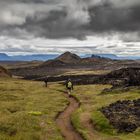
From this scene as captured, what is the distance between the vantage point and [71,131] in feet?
141

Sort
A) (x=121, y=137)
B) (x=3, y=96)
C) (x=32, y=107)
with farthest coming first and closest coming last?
(x=3, y=96), (x=32, y=107), (x=121, y=137)

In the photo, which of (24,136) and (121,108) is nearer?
(24,136)

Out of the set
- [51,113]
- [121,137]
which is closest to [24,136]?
[121,137]

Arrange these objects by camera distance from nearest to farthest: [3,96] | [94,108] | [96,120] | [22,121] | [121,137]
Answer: [121,137]
[22,121]
[96,120]
[94,108]
[3,96]

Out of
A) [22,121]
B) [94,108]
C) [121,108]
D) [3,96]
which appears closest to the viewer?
[22,121]

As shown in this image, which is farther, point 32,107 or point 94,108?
point 32,107

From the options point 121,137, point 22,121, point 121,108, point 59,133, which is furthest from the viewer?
point 121,108

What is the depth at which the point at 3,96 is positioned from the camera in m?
80.8

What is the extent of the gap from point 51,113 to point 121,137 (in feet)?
65.8

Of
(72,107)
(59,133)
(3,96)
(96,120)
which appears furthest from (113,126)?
(3,96)

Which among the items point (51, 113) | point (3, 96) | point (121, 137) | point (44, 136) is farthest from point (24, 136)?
point (3, 96)

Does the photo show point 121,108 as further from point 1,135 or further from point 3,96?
point 3,96

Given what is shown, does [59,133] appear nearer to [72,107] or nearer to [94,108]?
[94,108]

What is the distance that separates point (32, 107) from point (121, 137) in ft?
91.1
